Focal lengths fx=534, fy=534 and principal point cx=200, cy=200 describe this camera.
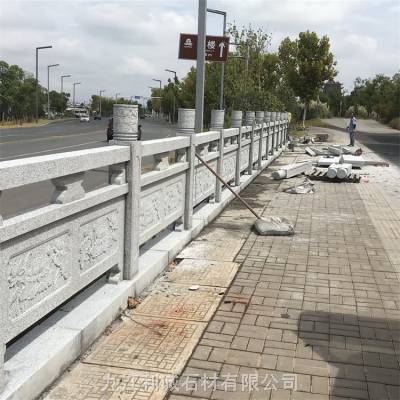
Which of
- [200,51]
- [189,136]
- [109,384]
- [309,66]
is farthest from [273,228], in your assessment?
[309,66]

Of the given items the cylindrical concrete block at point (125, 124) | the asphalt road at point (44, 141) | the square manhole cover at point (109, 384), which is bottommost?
the square manhole cover at point (109, 384)

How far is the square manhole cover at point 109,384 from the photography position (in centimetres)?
325

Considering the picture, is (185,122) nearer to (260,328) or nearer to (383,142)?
(260,328)

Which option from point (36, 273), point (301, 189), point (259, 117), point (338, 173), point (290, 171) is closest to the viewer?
point (36, 273)

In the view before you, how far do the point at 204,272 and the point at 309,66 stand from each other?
3759 cm

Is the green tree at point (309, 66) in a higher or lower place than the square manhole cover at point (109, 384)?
higher

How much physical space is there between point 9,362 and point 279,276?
127 inches

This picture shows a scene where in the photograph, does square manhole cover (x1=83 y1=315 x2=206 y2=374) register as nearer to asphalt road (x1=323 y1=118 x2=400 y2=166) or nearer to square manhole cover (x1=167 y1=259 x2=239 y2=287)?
square manhole cover (x1=167 y1=259 x2=239 y2=287)

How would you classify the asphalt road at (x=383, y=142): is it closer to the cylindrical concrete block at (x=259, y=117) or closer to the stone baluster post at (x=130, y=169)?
the cylindrical concrete block at (x=259, y=117)

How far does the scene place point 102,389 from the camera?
3326 mm

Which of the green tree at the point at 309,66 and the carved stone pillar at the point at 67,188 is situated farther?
the green tree at the point at 309,66

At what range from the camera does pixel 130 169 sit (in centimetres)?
466

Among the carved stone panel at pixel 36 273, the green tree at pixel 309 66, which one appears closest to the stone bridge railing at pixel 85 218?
the carved stone panel at pixel 36 273

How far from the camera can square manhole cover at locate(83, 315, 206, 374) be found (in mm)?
3691
